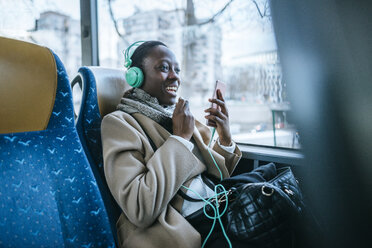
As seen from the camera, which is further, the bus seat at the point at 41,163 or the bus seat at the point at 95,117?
the bus seat at the point at 95,117

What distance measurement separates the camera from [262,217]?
93cm

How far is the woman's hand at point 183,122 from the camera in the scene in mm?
1148

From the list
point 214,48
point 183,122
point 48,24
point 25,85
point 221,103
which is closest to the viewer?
point 25,85

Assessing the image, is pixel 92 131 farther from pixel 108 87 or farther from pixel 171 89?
pixel 171 89

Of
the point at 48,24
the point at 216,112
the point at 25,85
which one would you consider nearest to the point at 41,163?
the point at 25,85

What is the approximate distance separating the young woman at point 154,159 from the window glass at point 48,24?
1.07 meters

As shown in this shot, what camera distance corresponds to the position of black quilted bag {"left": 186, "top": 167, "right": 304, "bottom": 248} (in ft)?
2.98

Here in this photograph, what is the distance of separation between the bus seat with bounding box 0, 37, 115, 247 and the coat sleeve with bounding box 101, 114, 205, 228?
0.31 ft

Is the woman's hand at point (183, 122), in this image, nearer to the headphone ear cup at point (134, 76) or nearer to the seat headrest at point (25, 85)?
the headphone ear cup at point (134, 76)

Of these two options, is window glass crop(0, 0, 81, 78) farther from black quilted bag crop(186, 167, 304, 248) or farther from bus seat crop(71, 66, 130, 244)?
black quilted bag crop(186, 167, 304, 248)

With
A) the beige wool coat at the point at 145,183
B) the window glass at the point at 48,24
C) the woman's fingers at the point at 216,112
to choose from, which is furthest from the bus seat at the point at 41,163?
the window glass at the point at 48,24

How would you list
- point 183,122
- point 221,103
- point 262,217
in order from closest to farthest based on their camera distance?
point 262,217 < point 183,122 < point 221,103

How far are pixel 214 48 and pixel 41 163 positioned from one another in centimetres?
141

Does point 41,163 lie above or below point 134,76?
below
